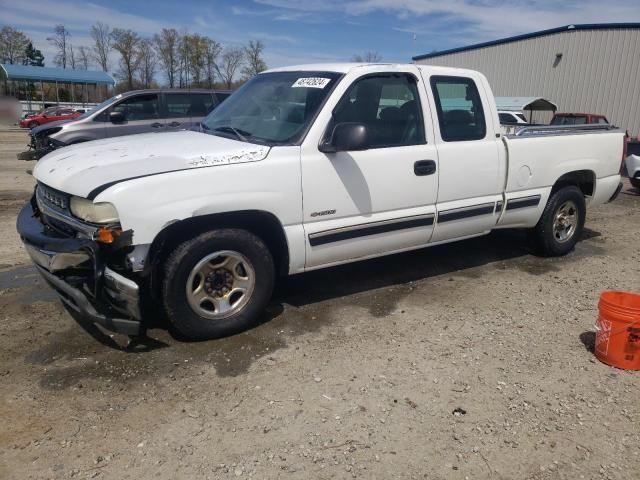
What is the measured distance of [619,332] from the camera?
346 centimetres

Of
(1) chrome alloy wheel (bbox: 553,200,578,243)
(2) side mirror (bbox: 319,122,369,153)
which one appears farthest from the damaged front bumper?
(1) chrome alloy wheel (bbox: 553,200,578,243)

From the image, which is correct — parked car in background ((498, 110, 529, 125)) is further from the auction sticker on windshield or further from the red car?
the red car

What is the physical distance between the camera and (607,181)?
6.11 m

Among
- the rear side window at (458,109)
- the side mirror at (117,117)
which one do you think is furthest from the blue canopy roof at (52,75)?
the rear side window at (458,109)

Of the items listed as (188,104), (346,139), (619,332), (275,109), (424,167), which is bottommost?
(619,332)

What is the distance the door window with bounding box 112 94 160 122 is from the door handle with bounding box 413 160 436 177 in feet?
25.6

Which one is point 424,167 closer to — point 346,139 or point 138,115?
point 346,139

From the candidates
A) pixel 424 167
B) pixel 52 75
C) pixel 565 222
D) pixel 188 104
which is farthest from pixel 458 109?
pixel 52 75

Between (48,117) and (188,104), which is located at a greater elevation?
(188,104)

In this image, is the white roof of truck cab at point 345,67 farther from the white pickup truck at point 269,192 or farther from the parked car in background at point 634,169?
the parked car in background at point 634,169

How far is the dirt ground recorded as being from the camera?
2.62 metres

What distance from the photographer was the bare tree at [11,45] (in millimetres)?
55447

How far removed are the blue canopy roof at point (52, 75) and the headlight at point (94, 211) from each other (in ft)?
126

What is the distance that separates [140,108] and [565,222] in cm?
837
